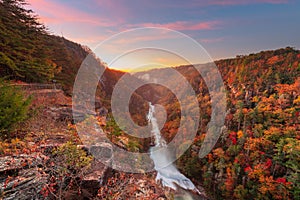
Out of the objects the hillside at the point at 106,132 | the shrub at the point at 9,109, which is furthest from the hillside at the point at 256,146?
the shrub at the point at 9,109

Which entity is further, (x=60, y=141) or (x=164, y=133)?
(x=164, y=133)

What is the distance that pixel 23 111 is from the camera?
15.5 ft

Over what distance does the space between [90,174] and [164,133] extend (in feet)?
105

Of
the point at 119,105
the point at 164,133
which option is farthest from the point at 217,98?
the point at 119,105

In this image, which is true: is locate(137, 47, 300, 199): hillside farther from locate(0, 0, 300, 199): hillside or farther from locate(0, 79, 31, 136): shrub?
locate(0, 79, 31, 136): shrub

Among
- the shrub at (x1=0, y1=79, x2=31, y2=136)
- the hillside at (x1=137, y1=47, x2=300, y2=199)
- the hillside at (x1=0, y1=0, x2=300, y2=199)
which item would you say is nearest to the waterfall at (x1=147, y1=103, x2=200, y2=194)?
the hillside at (x1=137, y1=47, x2=300, y2=199)

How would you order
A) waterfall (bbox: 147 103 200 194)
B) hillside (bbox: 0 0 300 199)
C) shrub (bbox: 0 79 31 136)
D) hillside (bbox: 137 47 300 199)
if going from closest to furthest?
hillside (bbox: 0 0 300 199), shrub (bbox: 0 79 31 136), hillside (bbox: 137 47 300 199), waterfall (bbox: 147 103 200 194)

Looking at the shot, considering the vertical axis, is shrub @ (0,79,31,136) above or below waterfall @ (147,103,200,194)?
above

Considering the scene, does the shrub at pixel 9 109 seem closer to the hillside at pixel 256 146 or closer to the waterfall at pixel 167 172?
the hillside at pixel 256 146

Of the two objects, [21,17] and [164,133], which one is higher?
[21,17]

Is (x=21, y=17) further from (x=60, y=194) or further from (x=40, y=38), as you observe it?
(x=60, y=194)

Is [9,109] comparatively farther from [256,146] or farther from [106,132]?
[256,146]

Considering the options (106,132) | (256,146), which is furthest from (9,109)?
(256,146)

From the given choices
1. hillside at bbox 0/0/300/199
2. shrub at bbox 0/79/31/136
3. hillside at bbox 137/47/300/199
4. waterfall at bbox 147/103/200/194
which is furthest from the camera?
waterfall at bbox 147/103/200/194
